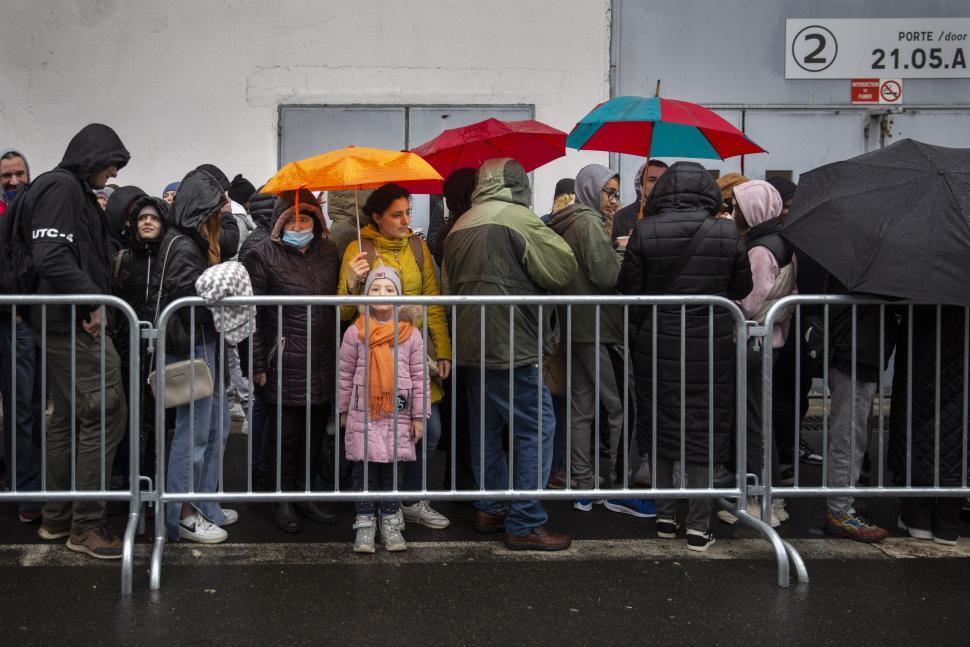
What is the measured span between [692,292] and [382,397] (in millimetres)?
1705

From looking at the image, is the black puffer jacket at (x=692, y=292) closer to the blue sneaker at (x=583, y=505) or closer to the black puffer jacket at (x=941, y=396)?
the blue sneaker at (x=583, y=505)

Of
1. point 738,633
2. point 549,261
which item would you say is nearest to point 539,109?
point 549,261

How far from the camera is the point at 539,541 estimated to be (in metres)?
5.57

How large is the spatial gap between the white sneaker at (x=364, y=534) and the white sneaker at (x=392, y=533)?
7cm

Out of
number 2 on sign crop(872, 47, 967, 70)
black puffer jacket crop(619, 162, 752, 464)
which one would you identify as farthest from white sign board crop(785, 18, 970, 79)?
black puffer jacket crop(619, 162, 752, 464)

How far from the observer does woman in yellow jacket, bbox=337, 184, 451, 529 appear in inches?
229

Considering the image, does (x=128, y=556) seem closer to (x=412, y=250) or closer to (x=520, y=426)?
(x=520, y=426)

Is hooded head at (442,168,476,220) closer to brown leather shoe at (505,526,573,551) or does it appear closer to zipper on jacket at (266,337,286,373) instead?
zipper on jacket at (266,337,286,373)

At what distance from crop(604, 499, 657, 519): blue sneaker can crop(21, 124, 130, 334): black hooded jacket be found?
10.2 ft

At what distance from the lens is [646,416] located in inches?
227

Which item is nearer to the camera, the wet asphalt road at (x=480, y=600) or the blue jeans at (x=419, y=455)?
the wet asphalt road at (x=480, y=600)

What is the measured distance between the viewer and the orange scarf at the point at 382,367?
554 cm

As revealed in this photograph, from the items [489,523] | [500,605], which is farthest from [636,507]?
[500,605]

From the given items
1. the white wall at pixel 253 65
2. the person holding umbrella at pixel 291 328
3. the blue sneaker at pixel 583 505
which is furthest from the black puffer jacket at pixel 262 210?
the white wall at pixel 253 65
